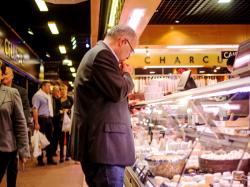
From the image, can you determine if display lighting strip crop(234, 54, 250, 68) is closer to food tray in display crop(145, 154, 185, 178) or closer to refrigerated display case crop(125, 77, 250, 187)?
refrigerated display case crop(125, 77, 250, 187)

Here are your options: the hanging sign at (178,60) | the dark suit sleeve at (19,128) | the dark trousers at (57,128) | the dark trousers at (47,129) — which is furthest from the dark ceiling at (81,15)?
the dark suit sleeve at (19,128)

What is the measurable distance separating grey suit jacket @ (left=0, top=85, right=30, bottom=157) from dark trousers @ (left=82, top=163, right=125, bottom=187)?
5.26 feet

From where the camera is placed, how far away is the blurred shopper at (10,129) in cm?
365

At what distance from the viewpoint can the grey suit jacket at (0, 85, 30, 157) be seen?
365cm

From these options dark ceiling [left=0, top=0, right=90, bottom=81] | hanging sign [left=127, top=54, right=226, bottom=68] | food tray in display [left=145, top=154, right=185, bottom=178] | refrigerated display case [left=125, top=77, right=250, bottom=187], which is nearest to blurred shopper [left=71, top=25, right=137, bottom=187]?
refrigerated display case [left=125, top=77, right=250, bottom=187]

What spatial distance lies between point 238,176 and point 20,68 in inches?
386

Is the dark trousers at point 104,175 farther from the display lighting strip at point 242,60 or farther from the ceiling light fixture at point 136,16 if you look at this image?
the ceiling light fixture at point 136,16

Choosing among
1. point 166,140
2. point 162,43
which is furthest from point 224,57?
point 166,140

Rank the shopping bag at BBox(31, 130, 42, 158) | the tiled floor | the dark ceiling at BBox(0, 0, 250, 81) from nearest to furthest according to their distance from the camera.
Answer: the tiled floor, the shopping bag at BBox(31, 130, 42, 158), the dark ceiling at BBox(0, 0, 250, 81)

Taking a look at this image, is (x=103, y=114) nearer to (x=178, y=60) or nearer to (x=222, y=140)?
(x=222, y=140)

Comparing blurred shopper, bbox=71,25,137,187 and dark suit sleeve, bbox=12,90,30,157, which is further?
dark suit sleeve, bbox=12,90,30,157

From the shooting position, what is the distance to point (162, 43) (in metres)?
9.75

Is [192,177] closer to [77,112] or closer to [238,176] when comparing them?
[238,176]

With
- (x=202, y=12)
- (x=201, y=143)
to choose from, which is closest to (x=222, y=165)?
(x=201, y=143)
